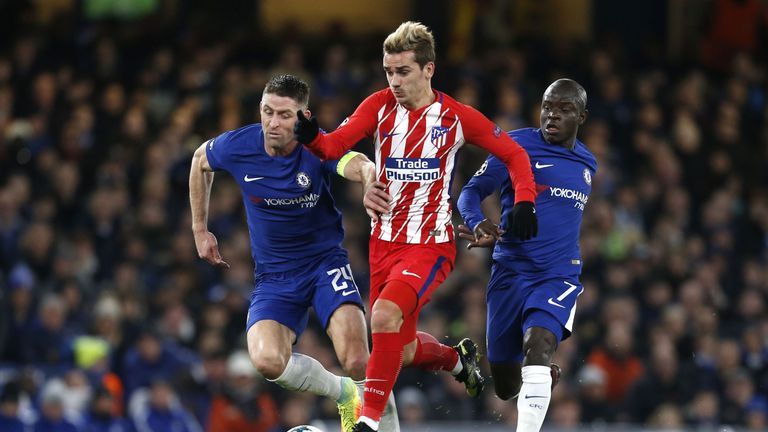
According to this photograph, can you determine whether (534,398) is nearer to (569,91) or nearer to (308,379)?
(308,379)

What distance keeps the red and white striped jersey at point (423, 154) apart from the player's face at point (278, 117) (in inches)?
18.4

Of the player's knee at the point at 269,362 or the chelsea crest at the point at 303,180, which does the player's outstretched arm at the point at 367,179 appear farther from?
the player's knee at the point at 269,362

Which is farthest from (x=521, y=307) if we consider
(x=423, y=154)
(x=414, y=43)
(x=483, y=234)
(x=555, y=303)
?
(x=414, y=43)

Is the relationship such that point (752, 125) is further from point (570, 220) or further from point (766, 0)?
point (570, 220)

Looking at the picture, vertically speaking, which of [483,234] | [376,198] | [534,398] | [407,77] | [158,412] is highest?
[407,77]

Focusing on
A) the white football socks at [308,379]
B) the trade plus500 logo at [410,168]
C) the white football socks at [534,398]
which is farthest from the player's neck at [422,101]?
the white football socks at [308,379]

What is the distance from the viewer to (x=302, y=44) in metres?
17.3

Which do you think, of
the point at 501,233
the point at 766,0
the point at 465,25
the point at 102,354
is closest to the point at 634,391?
the point at 102,354

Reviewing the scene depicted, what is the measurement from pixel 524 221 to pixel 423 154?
70 cm

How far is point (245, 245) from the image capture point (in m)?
14.1

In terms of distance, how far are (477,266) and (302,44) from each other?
161 inches

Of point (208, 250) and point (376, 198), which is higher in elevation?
point (376, 198)

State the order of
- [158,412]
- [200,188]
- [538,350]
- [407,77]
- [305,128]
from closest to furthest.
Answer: [305,128]
[407,77]
[538,350]
[200,188]
[158,412]

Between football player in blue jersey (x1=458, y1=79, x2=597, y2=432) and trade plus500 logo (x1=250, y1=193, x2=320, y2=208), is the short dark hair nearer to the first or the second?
trade plus500 logo (x1=250, y1=193, x2=320, y2=208)
